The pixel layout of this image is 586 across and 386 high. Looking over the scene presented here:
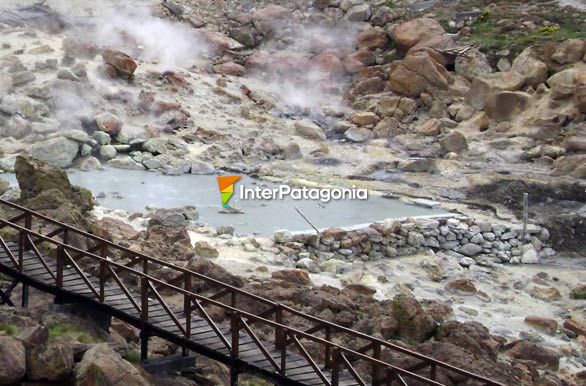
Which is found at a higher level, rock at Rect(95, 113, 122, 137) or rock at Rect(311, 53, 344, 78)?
rock at Rect(311, 53, 344, 78)

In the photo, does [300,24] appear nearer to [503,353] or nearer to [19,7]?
[19,7]

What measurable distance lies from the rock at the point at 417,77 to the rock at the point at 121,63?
9601 mm

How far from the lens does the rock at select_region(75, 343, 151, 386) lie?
292 inches

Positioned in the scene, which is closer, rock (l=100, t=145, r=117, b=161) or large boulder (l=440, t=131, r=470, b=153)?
rock (l=100, t=145, r=117, b=161)

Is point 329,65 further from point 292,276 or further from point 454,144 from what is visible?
point 292,276

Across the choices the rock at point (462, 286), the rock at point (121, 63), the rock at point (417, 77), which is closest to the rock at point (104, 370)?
the rock at point (462, 286)

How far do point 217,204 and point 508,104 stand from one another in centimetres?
1299

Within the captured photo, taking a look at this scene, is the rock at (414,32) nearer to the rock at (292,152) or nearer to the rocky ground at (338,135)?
the rocky ground at (338,135)

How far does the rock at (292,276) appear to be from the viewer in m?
15.0

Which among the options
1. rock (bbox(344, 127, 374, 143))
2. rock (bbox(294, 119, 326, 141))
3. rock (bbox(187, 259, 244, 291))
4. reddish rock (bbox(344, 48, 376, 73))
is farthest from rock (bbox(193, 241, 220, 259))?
reddish rock (bbox(344, 48, 376, 73))

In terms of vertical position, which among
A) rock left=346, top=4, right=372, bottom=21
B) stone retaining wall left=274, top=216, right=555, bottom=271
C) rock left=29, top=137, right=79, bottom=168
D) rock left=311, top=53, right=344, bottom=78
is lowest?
stone retaining wall left=274, top=216, right=555, bottom=271

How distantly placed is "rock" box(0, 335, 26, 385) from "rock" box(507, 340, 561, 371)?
7.87 metres

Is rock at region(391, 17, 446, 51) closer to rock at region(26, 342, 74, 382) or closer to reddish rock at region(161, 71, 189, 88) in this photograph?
reddish rock at region(161, 71, 189, 88)

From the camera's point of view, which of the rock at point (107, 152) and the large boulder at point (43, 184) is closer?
the large boulder at point (43, 184)
